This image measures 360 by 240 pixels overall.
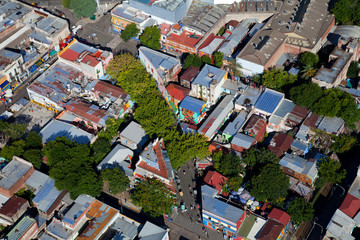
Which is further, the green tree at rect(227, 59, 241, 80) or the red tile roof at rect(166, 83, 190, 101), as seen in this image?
the green tree at rect(227, 59, 241, 80)

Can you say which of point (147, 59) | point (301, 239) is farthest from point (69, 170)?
point (301, 239)

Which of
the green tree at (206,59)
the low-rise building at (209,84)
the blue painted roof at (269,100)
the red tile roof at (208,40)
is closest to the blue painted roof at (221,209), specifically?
the blue painted roof at (269,100)

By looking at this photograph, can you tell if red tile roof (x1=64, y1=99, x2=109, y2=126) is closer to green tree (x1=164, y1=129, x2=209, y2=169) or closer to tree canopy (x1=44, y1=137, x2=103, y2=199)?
tree canopy (x1=44, y1=137, x2=103, y2=199)

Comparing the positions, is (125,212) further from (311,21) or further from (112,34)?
(311,21)

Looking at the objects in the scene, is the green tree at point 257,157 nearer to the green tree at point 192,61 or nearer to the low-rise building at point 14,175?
the green tree at point 192,61

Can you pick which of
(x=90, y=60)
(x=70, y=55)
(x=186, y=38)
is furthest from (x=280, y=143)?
(x=70, y=55)

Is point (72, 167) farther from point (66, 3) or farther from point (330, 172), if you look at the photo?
point (66, 3)

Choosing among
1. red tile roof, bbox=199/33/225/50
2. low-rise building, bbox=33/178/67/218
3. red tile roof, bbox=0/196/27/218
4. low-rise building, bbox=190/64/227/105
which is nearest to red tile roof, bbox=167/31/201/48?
red tile roof, bbox=199/33/225/50
